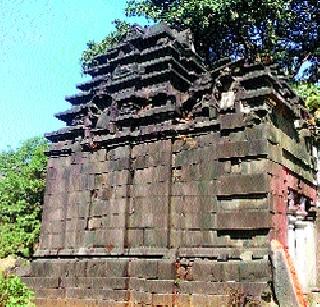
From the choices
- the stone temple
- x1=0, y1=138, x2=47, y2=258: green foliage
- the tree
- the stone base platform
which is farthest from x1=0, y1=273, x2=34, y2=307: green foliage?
the tree

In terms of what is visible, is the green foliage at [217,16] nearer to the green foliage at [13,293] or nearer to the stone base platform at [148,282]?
the stone base platform at [148,282]

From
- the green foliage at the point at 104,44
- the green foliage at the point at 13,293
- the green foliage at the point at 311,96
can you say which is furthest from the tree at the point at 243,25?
the green foliage at the point at 13,293

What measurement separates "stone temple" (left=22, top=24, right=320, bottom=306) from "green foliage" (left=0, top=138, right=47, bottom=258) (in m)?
4.73

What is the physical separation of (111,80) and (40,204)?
720cm

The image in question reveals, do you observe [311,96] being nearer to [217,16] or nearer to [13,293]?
[217,16]

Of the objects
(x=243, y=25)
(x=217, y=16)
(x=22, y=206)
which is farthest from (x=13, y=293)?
(x=243, y=25)

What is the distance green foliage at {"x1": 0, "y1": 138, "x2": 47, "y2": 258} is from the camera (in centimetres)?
1719

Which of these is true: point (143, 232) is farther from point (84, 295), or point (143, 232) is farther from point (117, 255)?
point (84, 295)

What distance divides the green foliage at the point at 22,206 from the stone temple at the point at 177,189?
4.73 meters

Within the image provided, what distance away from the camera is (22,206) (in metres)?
17.8

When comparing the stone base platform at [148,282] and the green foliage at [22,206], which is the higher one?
the green foliage at [22,206]

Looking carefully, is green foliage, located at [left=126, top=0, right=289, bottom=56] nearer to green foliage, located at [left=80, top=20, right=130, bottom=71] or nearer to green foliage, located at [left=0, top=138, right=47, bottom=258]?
green foliage, located at [left=80, top=20, right=130, bottom=71]

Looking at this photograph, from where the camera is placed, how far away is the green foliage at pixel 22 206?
677 inches

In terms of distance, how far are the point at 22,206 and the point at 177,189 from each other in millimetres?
9472
